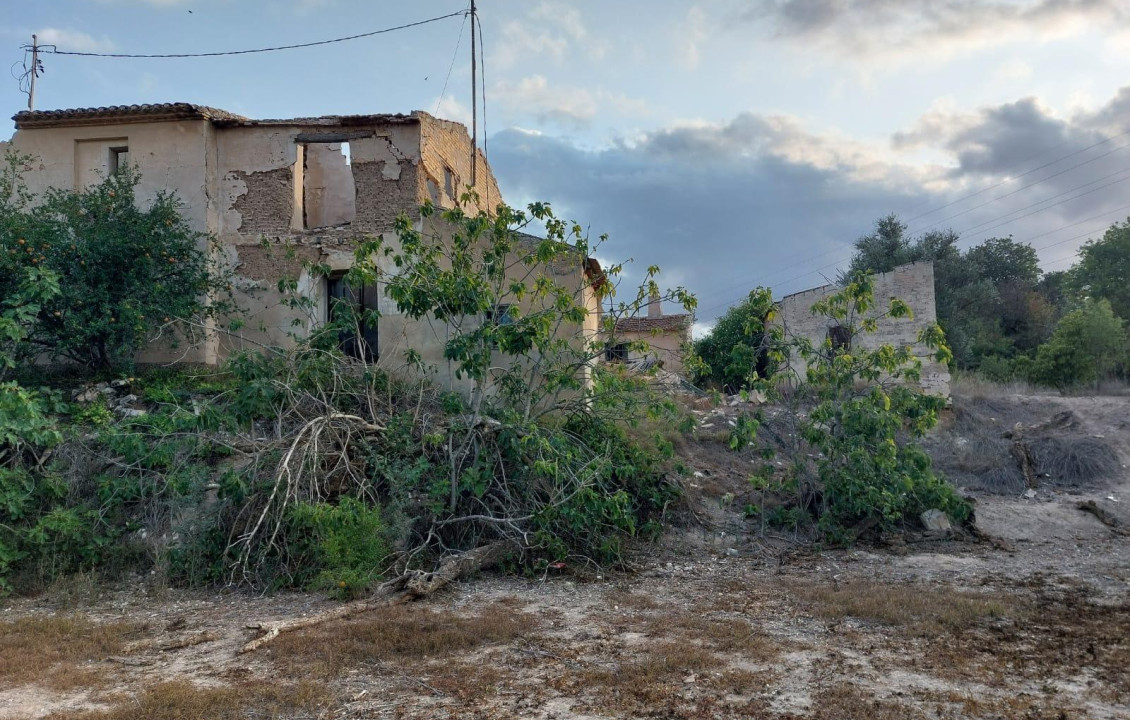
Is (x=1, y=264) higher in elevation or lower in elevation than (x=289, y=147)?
lower

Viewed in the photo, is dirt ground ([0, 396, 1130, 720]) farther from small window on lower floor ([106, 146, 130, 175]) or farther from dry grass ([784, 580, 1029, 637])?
small window on lower floor ([106, 146, 130, 175])

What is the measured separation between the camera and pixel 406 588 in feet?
21.9

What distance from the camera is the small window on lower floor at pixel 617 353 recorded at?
9516 millimetres

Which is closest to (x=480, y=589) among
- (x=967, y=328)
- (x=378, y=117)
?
(x=378, y=117)

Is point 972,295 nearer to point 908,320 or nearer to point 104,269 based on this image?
point 908,320

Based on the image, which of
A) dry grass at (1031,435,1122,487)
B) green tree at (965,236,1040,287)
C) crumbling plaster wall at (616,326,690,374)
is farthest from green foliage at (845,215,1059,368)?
dry grass at (1031,435,1122,487)

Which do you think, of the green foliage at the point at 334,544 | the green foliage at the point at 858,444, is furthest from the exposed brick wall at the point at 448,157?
the green foliage at the point at 334,544

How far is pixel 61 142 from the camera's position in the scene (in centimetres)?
1397

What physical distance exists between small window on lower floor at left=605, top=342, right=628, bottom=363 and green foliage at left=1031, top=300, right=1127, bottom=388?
48.1 feet

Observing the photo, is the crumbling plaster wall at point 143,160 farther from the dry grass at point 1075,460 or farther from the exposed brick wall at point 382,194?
the dry grass at point 1075,460

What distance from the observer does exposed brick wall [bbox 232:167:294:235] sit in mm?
13594

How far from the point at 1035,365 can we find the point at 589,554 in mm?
17632

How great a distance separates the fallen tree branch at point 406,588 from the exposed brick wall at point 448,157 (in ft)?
20.8

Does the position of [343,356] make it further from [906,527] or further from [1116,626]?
[1116,626]
